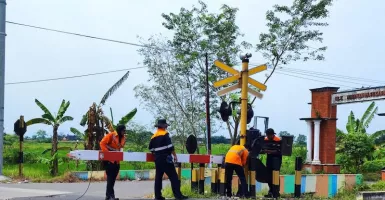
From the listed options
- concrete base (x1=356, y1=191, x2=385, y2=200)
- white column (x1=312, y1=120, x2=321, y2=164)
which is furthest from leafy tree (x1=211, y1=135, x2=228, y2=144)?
concrete base (x1=356, y1=191, x2=385, y2=200)

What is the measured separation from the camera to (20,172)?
20062mm

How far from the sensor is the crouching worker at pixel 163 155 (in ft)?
37.2

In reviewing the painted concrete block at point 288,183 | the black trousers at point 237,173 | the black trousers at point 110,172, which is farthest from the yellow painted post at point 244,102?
the painted concrete block at point 288,183

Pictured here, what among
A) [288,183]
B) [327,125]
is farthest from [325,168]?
[288,183]

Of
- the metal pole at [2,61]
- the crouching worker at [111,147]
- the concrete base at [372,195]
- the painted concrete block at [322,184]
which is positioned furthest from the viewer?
the painted concrete block at [322,184]

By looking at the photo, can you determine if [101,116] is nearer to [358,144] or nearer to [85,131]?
[85,131]

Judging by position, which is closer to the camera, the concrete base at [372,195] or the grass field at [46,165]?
the concrete base at [372,195]

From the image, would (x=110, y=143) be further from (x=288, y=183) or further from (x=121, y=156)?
(x=288, y=183)

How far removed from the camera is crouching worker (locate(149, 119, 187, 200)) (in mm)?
11346

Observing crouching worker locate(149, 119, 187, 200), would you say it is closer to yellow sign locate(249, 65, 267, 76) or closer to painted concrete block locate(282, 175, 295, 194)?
yellow sign locate(249, 65, 267, 76)

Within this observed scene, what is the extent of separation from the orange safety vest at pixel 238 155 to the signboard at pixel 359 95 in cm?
1084

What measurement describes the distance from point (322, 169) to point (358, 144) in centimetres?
308

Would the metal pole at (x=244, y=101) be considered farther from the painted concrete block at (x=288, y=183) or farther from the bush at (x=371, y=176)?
the bush at (x=371, y=176)

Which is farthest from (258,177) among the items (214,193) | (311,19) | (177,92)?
(177,92)
